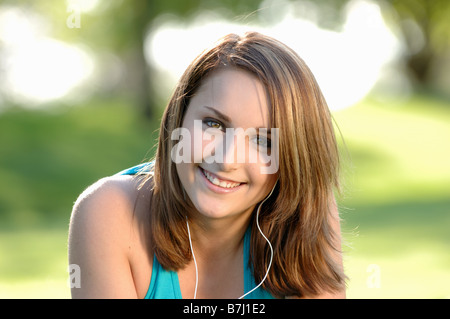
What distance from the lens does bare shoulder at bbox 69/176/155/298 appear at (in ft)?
8.60

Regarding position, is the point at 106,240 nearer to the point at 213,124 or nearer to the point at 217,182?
the point at 217,182

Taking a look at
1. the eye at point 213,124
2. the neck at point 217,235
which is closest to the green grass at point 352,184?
the neck at point 217,235

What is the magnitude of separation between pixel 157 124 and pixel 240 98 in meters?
14.3

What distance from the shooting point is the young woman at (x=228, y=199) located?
251cm

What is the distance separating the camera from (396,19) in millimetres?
20969

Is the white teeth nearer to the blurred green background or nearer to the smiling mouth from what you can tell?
the smiling mouth

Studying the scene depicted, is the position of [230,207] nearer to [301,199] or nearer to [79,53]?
[301,199]

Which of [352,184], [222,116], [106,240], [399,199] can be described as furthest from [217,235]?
[399,199]

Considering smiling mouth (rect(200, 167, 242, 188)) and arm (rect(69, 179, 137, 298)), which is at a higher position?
smiling mouth (rect(200, 167, 242, 188))

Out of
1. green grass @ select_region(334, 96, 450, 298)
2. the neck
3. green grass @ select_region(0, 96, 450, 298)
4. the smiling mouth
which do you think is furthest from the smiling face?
green grass @ select_region(0, 96, 450, 298)

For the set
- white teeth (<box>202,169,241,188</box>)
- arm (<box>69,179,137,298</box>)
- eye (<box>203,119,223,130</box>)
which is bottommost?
arm (<box>69,179,137,298</box>)

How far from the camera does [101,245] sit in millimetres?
2625

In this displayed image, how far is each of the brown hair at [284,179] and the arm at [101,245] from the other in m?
0.17
